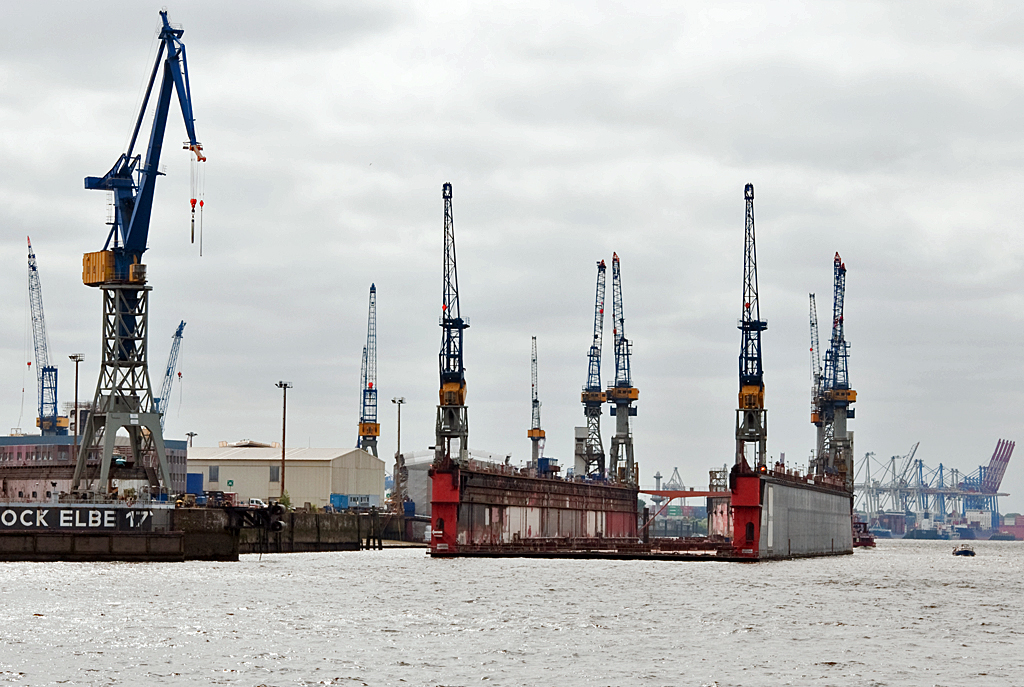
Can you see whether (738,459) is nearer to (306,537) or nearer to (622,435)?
(306,537)

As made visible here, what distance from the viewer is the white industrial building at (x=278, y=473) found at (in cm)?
18012

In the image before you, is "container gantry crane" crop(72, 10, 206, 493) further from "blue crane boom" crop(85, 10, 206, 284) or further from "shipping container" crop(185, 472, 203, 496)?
"shipping container" crop(185, 472, 203, 496)

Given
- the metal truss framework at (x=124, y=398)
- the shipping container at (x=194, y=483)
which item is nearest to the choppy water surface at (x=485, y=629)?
the metal truss framework at (x=124, y=398)

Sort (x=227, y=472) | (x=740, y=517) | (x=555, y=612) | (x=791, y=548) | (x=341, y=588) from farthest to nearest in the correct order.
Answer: (x=227, y=472) < (x=791, y=548) < (x=740, y=517) < (x=341, y=588) < (x=555, y=612)

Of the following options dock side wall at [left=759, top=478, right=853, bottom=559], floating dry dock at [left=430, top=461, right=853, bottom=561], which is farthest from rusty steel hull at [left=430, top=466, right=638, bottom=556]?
dock side wall at [left=759, top=478, right=853, bottom=559]

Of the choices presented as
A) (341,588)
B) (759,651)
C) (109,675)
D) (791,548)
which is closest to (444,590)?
(341,588)

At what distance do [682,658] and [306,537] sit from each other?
80132mm

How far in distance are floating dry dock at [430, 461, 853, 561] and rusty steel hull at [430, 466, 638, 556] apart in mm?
84

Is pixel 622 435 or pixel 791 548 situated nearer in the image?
pixel 791 548

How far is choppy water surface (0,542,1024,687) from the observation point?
146ft

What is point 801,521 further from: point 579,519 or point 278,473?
point 278,473

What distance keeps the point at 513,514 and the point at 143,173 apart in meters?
47.4

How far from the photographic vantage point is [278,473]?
17975cm

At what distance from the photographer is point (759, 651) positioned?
51.1 m
